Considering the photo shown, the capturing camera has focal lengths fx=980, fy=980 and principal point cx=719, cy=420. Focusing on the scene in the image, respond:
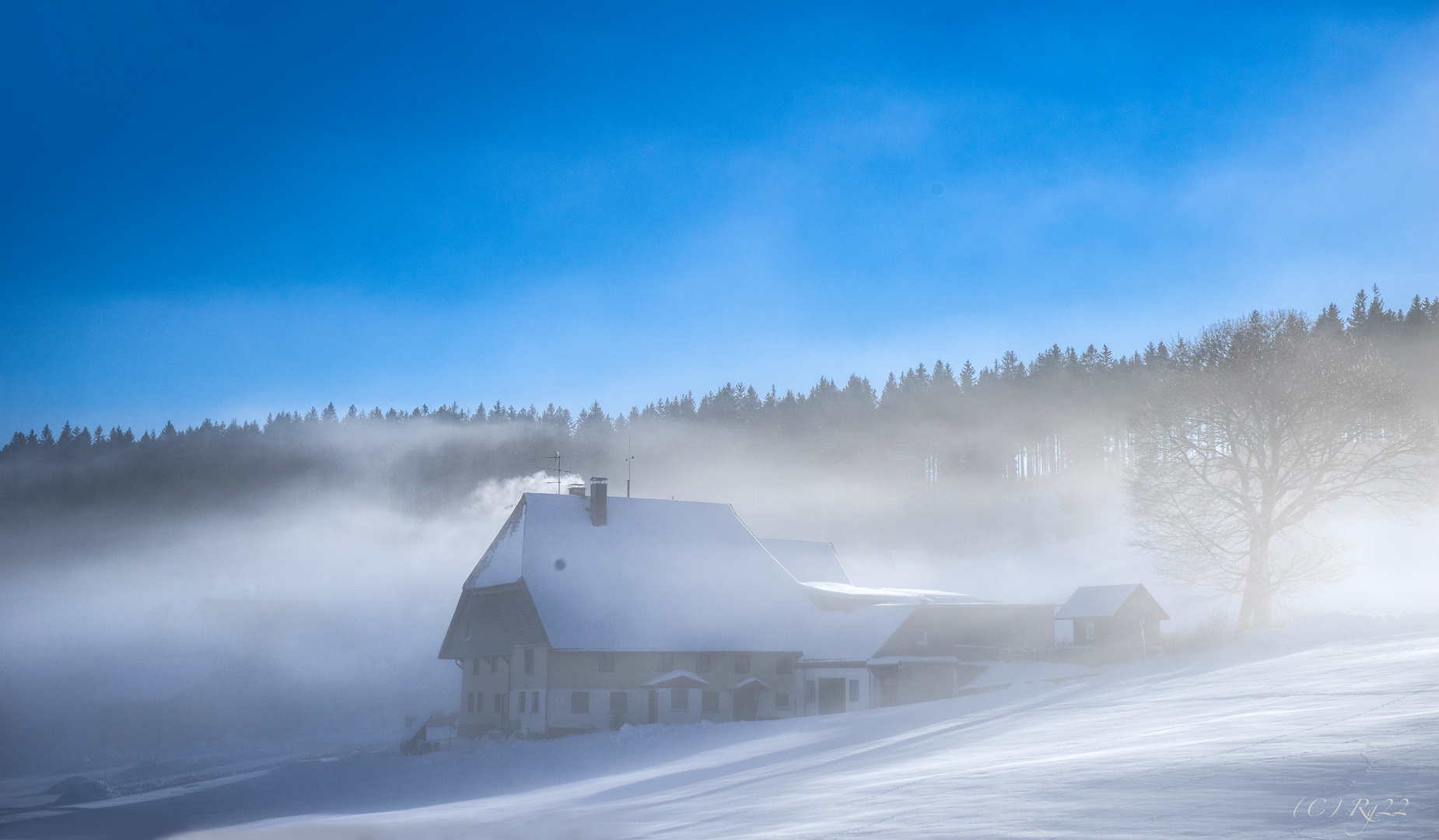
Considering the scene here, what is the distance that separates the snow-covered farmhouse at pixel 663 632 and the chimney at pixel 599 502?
0.09 meters

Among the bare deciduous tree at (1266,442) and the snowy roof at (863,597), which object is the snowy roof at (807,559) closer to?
the snowy roof at (863,597)

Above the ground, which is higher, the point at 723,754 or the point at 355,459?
the point at 355,459

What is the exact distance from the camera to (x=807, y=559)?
62719 millimetres

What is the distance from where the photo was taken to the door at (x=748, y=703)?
45.0 meters

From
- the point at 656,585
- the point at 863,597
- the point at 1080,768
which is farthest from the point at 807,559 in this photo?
the point at 1080,768

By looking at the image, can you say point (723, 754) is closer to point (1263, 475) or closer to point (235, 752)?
point (1263, 475)

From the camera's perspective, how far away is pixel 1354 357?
110 ft

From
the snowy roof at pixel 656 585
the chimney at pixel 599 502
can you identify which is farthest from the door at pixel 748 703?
the chimney at pixel 599 502

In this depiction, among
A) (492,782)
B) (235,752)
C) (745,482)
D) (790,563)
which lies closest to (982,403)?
(745,482)

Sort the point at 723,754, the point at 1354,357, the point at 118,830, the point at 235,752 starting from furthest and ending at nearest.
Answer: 1. the point at 235,752
2. the point at 1354,357
3. the point at 723,754
4. the point at 118,830

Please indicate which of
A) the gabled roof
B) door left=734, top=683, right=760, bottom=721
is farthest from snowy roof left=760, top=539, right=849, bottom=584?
door left=734, top=683, right=760, bottom=721

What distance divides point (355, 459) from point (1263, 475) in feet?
294

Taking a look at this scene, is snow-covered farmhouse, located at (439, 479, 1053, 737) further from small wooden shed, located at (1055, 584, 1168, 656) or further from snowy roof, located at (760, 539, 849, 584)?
snowy roof, located at (760, 539, 849, 584)

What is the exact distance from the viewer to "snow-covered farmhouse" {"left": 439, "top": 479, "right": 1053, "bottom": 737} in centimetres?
4316
